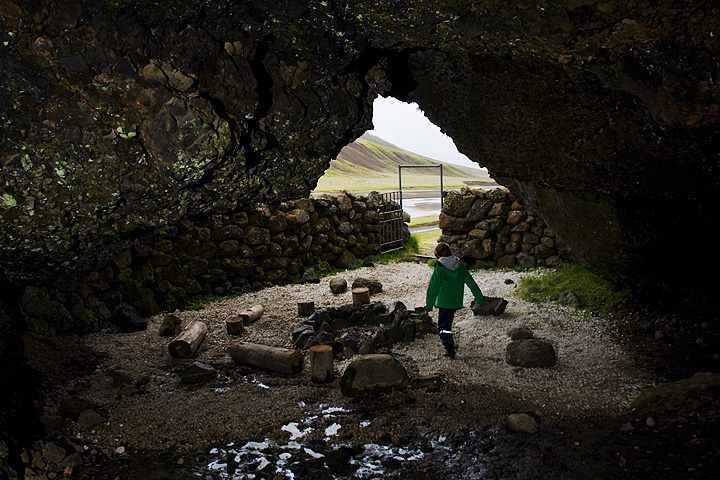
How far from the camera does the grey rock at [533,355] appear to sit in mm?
6195

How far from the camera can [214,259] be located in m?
10.7

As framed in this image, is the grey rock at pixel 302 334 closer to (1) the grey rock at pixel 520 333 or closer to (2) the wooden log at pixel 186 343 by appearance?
(2) the wooden log at pixel 186 343

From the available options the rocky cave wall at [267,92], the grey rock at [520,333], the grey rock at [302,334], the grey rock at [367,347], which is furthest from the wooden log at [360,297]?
the rocky cave wall at [267,92]

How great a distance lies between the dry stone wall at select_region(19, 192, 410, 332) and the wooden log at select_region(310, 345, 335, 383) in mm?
2913

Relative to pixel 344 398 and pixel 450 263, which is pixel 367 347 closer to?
pixel 344 398

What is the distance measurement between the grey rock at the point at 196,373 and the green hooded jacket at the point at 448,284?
9.87 ft

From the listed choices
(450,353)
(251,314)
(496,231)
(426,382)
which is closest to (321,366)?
(426,382)

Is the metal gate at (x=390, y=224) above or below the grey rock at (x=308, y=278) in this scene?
above

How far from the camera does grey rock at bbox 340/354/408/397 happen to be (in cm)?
563

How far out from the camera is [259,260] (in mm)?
11664

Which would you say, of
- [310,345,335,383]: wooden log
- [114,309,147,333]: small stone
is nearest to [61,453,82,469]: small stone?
[310,345,335,383]: wooden log

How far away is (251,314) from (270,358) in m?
2.51

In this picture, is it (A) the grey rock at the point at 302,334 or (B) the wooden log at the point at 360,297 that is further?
(B) the wooden log at the point at 360,297

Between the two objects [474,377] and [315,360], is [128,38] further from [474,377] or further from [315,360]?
[474,377]
